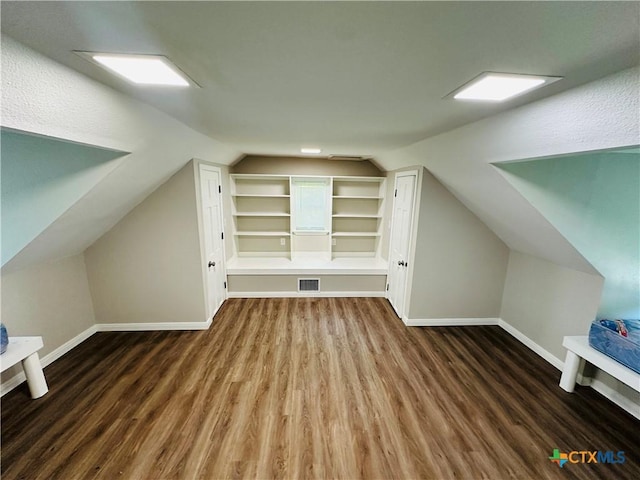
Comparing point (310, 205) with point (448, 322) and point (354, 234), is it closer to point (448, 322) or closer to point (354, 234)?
point (354, 234)

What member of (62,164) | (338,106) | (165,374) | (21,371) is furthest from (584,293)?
(21,371)

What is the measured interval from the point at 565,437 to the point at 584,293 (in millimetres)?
1302

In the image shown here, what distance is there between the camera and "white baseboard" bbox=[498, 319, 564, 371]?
2.64 metres

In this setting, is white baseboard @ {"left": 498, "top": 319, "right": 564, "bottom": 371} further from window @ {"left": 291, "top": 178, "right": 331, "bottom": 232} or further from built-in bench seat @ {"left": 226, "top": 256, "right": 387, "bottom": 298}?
window @ {"left": 291, "top": 178, "right": 331, "bottom": 232}

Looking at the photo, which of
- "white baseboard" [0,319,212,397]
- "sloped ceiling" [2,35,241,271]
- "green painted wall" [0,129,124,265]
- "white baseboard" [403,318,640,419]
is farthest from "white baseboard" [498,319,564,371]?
"green painted wall" [0,129,124,265]

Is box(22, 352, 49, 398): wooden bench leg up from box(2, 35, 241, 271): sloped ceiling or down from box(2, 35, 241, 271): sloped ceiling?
down

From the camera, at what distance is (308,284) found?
418 cm

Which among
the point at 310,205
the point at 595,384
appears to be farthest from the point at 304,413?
the point at 310,205

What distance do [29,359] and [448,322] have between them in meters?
4.42

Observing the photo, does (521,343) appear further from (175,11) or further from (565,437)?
(175,11)

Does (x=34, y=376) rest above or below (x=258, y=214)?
below

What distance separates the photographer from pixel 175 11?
2.34 ft

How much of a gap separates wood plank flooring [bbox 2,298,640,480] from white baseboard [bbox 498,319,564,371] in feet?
0.31

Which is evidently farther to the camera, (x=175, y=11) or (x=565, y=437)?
(x=565, y=437)
